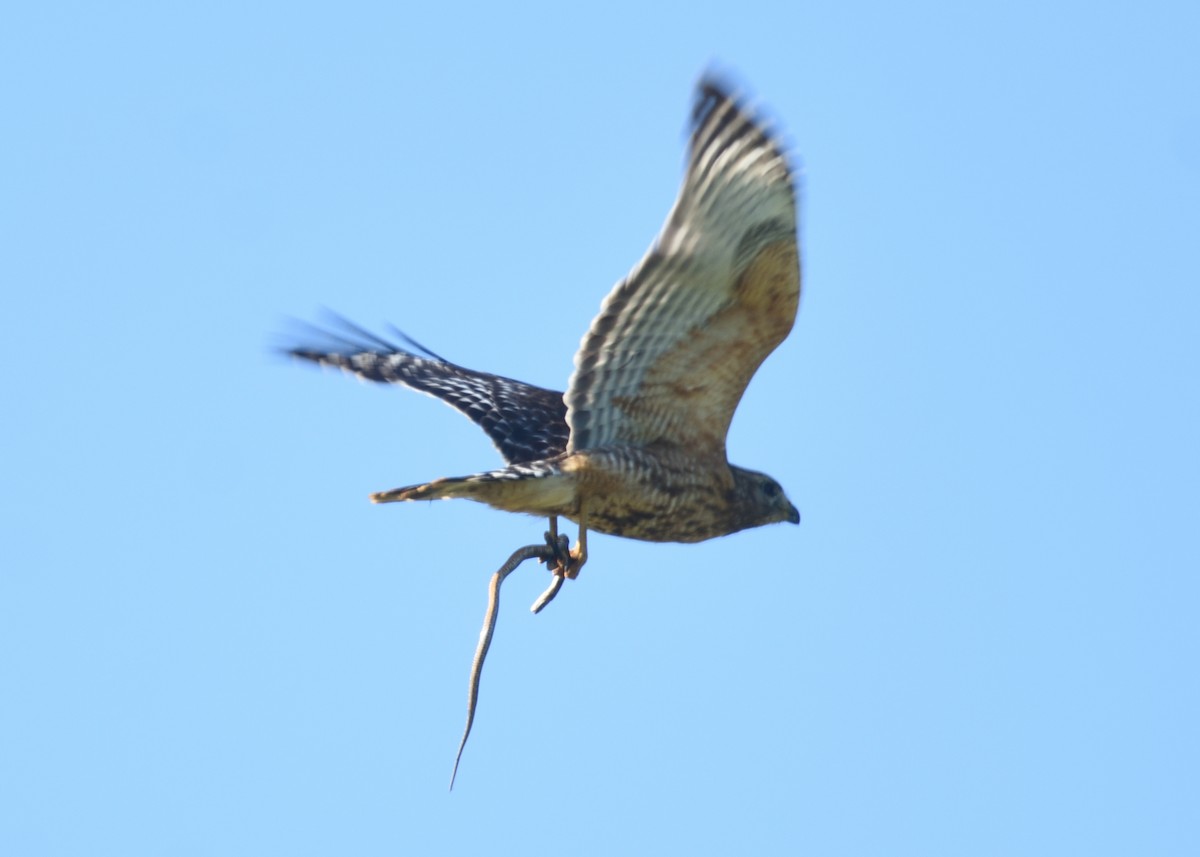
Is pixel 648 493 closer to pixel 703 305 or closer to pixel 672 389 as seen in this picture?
pixel 672 389

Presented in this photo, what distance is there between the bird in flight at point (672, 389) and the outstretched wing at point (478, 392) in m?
0.02

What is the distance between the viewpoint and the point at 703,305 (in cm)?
962

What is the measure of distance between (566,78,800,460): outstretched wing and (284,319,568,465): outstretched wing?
849 millimetres

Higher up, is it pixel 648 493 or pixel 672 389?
pixel 672 389

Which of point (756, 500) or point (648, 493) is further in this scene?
point (756, 500)

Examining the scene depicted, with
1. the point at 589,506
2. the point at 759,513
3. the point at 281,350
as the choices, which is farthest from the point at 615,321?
the point at 281,350

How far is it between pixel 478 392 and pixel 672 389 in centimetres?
188

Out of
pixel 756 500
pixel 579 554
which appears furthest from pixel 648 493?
pixel 756 500

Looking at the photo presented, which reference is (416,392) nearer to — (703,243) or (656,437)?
(656,437)

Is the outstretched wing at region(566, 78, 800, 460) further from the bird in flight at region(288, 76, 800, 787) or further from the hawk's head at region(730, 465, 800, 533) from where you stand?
the hawk's head at region(730, 465, 800, 533)

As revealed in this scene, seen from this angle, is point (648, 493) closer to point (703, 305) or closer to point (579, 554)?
point (579, 554)

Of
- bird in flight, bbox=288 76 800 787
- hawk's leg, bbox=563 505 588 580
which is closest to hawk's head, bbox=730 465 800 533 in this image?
bird in flight, bbox=288 76 800 787

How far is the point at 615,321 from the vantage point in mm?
9664

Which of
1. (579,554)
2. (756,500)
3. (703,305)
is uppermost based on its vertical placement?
(703,305)
